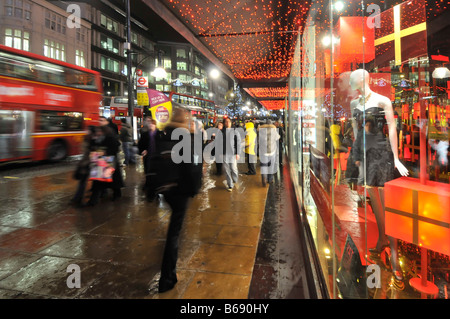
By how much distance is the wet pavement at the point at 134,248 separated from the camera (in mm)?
2578

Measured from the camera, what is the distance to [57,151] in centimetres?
1088

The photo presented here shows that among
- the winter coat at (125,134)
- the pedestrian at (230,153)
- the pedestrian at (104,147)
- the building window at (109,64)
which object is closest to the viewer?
the pedestrian at (104,147)

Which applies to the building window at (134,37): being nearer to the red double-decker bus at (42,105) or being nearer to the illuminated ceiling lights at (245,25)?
the red double-decker bus at (42,105)

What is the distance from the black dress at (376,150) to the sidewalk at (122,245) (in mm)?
1625

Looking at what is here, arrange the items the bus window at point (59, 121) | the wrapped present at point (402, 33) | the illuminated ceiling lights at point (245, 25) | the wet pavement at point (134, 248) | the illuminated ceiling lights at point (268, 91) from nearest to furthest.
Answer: the wrapped present at point (402, 33) < the wet pavement at point (134, 248) < the illuminated ceiling lights at point (245, 25) < the bus window at point (59, 121) < the illuminated ceiling lights at point (268, 91)

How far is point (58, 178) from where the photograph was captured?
7.94 metres

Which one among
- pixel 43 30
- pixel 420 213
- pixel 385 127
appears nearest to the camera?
pixel 420 213

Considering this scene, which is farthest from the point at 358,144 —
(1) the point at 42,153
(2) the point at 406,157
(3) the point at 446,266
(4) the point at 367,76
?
(1) the point at 42,153

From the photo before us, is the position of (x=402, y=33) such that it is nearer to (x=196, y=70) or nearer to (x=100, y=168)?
(x=100, y=168)

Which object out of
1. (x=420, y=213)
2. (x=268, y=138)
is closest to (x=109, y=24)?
(x=268, y=138)

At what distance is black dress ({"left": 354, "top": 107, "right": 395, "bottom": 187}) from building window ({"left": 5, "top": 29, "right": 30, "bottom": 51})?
3797 cm

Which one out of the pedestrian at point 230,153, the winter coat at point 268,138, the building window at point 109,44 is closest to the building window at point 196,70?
the building window at point 109,44

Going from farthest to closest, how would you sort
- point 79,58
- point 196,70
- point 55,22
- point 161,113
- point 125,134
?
point 196,70 < point 79,58 < point 55,22 < point 125,134 < point 161,113

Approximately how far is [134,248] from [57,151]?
9503mm
